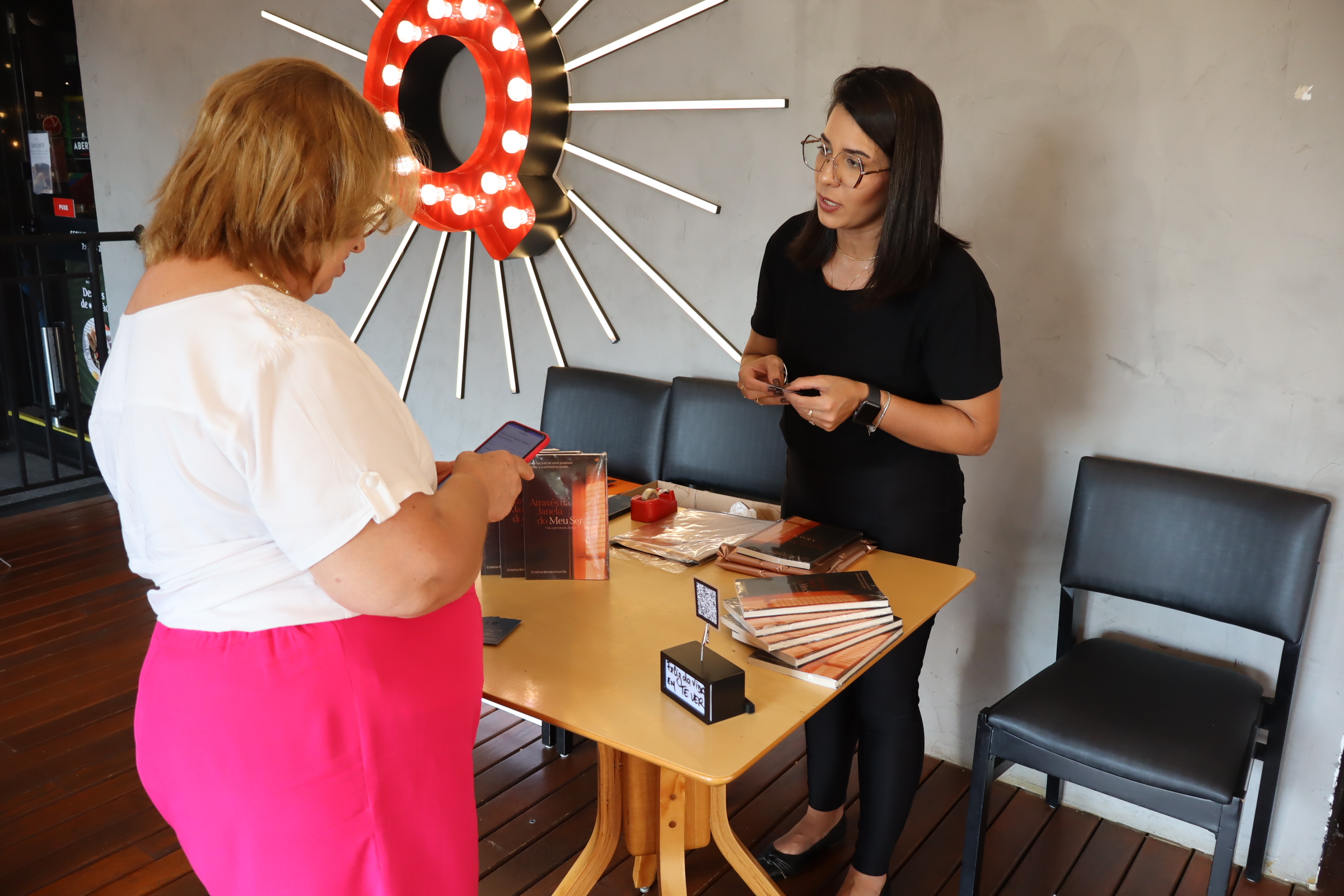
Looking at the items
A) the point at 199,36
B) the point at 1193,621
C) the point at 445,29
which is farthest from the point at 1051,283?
the point at 199,36

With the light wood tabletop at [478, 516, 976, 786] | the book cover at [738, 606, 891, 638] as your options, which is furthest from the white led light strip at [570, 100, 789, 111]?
the book cover at [738, 606, 891, 638]

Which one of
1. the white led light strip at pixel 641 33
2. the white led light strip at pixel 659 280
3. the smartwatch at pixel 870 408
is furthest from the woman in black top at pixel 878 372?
the white led light strip at pixel 641 33

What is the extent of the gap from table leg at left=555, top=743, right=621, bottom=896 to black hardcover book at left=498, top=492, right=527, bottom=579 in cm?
40

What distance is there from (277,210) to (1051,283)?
5.94ft

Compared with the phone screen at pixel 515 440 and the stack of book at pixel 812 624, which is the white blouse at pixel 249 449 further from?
the stack of book at pixel 812 624

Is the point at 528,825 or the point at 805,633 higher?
the point at 805,633

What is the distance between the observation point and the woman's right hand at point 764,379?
1875 millimetres

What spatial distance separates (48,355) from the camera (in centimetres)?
514

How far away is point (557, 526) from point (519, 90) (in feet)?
5.89

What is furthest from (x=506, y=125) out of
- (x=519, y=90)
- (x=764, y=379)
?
(x=764, y=379)

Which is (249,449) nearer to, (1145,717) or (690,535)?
(690,535)

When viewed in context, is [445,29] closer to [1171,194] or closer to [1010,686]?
[1171,194]

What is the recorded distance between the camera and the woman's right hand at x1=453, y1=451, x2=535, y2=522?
4.06 ft

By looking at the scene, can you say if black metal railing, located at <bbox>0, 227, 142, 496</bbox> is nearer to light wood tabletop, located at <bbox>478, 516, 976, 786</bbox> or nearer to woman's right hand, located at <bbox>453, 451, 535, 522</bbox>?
light wood tabletop, located at <bbox>478, 516, 976, 786</bbox>
